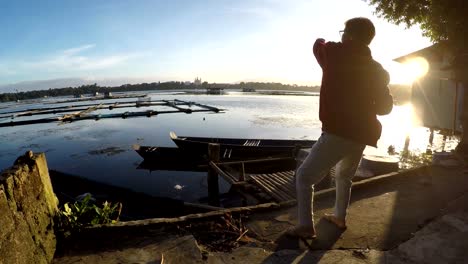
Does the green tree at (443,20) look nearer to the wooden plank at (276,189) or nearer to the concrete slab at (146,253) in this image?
the wooden plank at (276,189)

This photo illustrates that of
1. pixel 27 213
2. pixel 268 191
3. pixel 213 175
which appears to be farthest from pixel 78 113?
pixel 27 213

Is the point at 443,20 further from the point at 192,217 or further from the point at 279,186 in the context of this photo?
the point at 192,217

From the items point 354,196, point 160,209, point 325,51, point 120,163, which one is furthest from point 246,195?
point 120,163

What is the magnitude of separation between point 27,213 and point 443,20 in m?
15.5

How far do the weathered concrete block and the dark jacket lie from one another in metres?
3.28

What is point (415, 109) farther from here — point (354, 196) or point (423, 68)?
point (354, 196)

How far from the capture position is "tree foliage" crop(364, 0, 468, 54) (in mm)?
11391

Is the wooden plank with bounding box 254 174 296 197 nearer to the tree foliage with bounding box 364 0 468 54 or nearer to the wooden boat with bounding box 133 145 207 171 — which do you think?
the tree foliage with bounding box 364 0 468 54

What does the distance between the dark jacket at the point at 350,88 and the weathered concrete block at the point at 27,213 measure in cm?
328

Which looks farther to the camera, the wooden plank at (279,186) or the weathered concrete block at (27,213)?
the wooden plank at (279,186)

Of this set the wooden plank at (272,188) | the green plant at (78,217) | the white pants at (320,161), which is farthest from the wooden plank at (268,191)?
the green plant at (78,217)

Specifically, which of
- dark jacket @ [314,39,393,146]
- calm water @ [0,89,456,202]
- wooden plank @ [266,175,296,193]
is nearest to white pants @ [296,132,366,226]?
dark jacket @ [314,39,393,146]

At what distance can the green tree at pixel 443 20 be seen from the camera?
1130cm

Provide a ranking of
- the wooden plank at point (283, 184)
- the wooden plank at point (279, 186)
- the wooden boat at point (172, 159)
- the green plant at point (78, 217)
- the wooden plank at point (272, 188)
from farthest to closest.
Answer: the wooden boat at point (172, 159), the wooden plank at point (283, 184), the wooden plank at point (279, 186), the wooden plank at point (272, 188), the green plant at point (78, 217)
